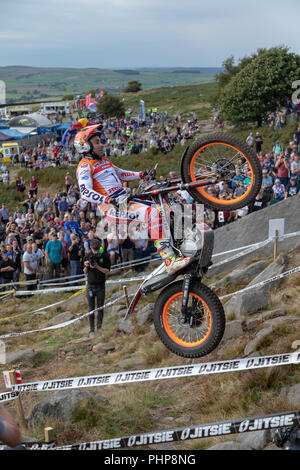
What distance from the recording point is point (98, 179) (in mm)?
6520

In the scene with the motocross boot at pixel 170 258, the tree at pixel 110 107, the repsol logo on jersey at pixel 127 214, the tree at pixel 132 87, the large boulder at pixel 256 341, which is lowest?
the large boulder at pixel 256 341

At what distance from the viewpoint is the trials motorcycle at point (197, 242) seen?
5668mm

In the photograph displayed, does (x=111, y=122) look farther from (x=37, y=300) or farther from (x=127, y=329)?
(x=127, y=329)

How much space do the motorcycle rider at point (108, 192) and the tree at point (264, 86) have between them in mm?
27201

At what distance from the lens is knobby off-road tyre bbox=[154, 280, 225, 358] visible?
5543 millimetres

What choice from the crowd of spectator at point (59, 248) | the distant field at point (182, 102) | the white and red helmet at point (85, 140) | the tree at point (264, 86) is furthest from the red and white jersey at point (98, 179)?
the distant field at point (182, 102)

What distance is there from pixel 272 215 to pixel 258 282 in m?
2.59

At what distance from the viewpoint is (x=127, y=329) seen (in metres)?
10.9

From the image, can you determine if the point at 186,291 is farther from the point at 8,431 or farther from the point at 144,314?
the point at 144,314

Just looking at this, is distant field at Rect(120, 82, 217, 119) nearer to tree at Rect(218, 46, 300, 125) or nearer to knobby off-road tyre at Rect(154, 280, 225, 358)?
tree at Rect(218, 46, 300, 125)

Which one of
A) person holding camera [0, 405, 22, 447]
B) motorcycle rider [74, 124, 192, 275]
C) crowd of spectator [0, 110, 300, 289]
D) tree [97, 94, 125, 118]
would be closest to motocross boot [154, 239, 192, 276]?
motorcycle rider [74, 124, 192, 275]

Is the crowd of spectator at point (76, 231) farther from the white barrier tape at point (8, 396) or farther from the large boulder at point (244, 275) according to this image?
the white barrier tape at point (8, 396)

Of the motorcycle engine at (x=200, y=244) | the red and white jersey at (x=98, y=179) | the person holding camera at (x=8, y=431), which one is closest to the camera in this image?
the person holding camera at (x=8, y=431)
